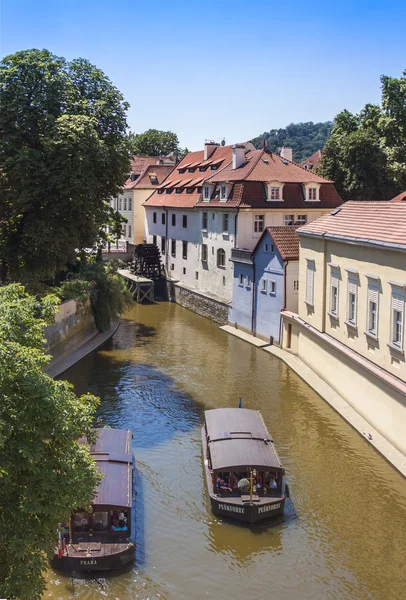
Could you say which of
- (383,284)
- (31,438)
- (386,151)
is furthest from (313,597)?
(386,151)

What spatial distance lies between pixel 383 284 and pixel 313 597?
1056 centimetres

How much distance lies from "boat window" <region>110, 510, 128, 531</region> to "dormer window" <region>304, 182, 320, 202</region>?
3094 centimetres

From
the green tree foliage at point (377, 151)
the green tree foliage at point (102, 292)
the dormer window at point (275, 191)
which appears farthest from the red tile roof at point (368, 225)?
the green tree foliage at point (377, 151)

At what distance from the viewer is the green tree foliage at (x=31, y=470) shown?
10.1 m

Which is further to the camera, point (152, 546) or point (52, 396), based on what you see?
point (152, 546)

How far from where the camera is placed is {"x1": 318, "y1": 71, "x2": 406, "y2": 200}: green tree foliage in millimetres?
46062

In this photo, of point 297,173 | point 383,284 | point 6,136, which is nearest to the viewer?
point 383,284

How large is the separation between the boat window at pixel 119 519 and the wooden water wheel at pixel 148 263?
129 feet

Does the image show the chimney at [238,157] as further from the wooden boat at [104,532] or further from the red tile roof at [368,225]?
the wooden boat at [104,532]

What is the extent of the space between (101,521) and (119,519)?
44cm

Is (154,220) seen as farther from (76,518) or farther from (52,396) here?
(52,396)

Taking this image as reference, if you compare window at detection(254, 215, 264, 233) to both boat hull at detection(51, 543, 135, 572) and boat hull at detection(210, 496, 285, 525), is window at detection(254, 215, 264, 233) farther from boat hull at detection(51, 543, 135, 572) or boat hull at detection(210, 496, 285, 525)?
boat hull at detection(51, 543, 135, 572)

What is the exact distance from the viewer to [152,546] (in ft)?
51.4

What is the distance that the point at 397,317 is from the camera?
66.8 feet
